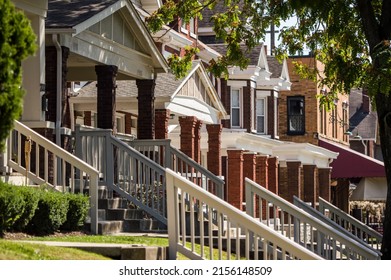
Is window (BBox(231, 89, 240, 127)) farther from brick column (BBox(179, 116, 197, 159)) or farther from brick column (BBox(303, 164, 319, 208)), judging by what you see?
brick column (BBox(179, 116, 197, 159))

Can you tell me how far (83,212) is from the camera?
1897 cm

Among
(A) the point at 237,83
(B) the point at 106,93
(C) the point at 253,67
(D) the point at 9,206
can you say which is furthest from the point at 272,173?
(D) the point at 9,206

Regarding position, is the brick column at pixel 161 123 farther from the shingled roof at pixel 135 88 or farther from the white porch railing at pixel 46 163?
the white porch railing at pixel 46 163

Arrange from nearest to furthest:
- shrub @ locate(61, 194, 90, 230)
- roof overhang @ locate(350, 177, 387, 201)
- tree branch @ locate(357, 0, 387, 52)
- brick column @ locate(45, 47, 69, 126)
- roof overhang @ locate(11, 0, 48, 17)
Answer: shrub @ locate(61, 194, 90, 230) < roof overhang @ locate(11, 0, 48, 17) < tree branch @ locate(357, 0, 387, 52) < brick column @ locate(45, 47, 69, 126) < roof overhang @ locate(350, 177, 387, 201)

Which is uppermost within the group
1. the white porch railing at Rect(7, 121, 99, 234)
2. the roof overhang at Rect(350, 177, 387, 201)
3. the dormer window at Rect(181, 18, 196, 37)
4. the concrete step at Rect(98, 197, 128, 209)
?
the dormer window at Rect(181, 18, 196, 37)

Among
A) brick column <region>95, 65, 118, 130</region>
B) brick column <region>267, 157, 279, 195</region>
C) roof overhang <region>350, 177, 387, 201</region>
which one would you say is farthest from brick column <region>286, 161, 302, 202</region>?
brick column <region>95, 65, 118, 130</region>

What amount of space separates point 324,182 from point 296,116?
5.98 m

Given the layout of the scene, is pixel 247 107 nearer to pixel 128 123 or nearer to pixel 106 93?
pixel 128 123

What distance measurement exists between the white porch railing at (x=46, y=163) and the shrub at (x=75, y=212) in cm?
42

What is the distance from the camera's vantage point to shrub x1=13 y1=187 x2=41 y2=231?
1708 cm

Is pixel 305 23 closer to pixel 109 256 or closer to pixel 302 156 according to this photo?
pixel 109 256

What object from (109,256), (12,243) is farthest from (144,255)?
(12,243)

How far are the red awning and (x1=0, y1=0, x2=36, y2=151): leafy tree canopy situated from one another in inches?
1553
